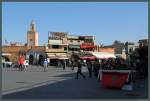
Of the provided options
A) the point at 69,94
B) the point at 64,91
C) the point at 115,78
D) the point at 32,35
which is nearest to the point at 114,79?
the point at 115,78

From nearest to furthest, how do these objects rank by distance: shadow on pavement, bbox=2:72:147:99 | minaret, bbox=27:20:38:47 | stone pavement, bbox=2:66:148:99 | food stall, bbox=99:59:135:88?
1. shadow on pavement, bbox=2:72:147:99
2. stone pavement, bbox=2:66:148:99
3. food stall, bbox=99:59:135:88
4. minaret, bbox=27:20:38:47

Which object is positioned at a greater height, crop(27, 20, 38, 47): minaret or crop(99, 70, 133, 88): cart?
crop(27, 20, 38, 47): minaret

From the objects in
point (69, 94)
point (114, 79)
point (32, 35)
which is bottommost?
point (69, 94)

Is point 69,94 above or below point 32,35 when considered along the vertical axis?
below

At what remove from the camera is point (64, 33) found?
111 metres

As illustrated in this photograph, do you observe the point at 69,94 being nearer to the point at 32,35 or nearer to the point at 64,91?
the point at 64,91

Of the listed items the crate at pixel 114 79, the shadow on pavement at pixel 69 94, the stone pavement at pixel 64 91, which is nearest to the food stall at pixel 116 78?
the crate at pixel 114 79

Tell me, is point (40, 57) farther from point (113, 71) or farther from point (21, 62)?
point (113, 71)

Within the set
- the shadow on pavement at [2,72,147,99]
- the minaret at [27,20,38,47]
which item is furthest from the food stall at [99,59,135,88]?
the minaret at [27,20,38,47]

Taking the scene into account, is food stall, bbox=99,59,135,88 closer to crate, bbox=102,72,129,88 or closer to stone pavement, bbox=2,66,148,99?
crate, bbox=102,72,129,88

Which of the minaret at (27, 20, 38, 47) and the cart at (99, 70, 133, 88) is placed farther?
the minaret at (27, 20, 38, 47)

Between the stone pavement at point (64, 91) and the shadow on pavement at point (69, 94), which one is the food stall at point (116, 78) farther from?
the shadow on pavement at point (69, 94)

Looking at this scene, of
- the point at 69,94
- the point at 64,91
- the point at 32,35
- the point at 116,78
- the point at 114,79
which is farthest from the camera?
the point at 32,35

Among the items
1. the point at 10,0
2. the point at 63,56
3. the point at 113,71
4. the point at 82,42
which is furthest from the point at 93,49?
the point at 10,0
